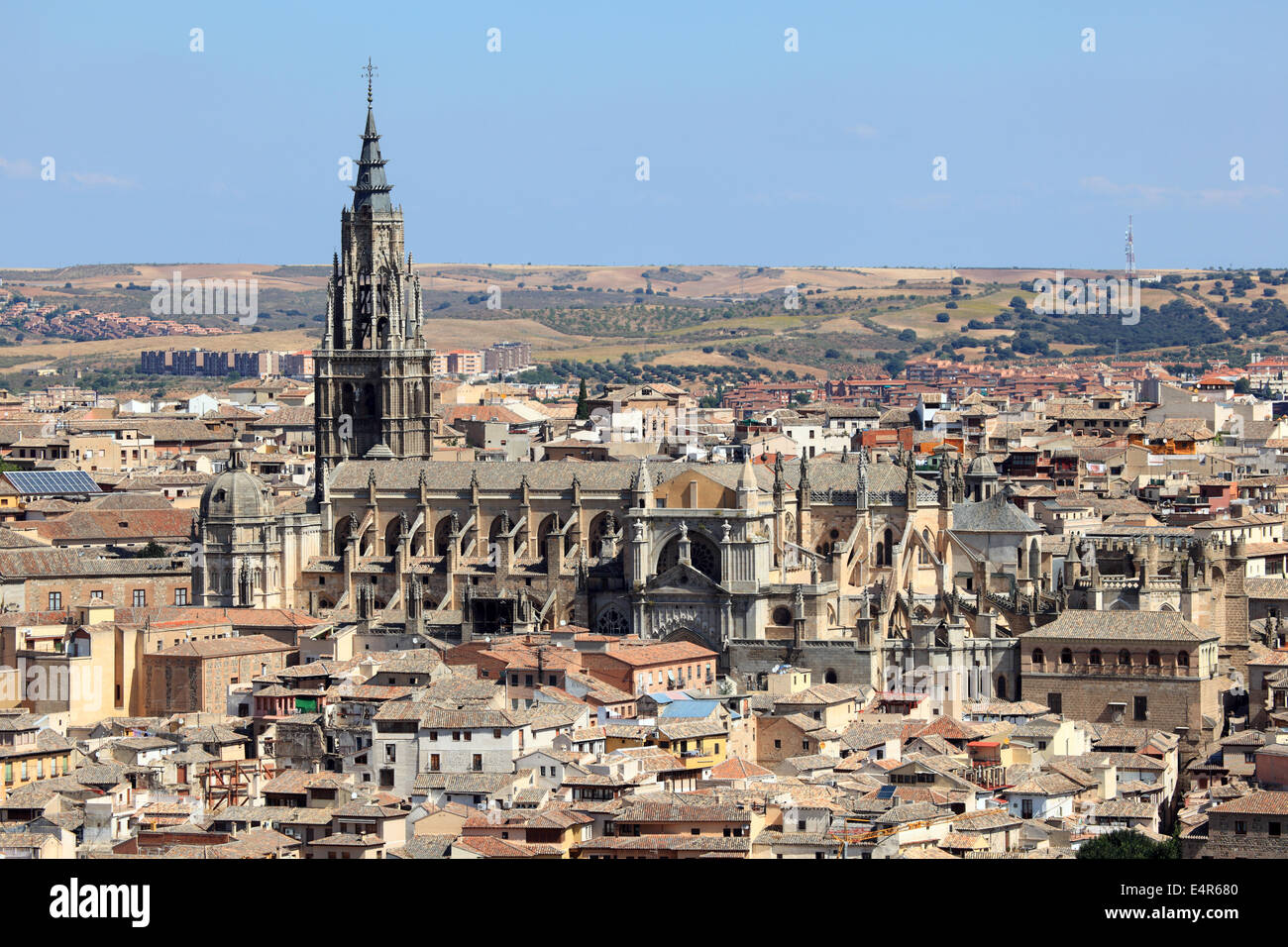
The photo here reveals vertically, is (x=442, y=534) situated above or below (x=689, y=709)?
above

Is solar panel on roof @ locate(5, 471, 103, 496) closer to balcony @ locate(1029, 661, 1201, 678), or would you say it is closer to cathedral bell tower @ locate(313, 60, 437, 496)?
cathedral bell tower @ locate(313, 60, 437, 496)

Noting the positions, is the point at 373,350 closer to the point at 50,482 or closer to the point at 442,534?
the point at 442,534

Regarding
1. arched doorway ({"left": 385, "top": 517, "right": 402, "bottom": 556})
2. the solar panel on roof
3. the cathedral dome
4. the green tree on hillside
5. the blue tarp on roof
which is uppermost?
the cathedral dome

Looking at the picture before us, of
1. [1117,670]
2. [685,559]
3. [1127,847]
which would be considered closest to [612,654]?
[685,559]

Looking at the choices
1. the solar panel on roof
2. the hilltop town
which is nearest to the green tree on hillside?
the hilltop town
